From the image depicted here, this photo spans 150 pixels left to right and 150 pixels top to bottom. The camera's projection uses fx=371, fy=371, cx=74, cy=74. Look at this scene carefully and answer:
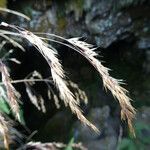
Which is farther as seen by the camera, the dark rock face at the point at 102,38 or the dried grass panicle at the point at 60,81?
the dark rock face at the point at 102,38

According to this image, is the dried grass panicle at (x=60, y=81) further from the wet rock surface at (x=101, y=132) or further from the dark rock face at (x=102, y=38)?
the wet rock surface at (x=101, y=132)

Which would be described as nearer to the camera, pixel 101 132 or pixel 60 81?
pixel 60 81

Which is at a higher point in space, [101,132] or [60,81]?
[60,81]

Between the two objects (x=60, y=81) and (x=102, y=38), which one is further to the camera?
(x=102, y=38)

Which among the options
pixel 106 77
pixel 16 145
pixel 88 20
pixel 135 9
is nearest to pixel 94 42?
pixel 88 20

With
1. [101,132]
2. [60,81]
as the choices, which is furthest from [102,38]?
[60,81]

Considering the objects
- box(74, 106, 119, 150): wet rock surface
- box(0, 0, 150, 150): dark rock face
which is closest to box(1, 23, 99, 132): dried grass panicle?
box(0, 0, 150, 150): dark rock face

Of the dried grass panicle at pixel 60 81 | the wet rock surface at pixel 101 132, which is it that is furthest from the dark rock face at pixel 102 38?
the dried grass panicle at pixel 60 81

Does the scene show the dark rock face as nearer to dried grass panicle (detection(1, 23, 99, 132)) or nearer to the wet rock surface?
the wet rock surface

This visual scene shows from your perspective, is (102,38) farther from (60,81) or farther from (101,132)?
(60,81)

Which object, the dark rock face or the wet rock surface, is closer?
the dark rock face

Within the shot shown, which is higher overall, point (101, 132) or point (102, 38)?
point (102, 38)
